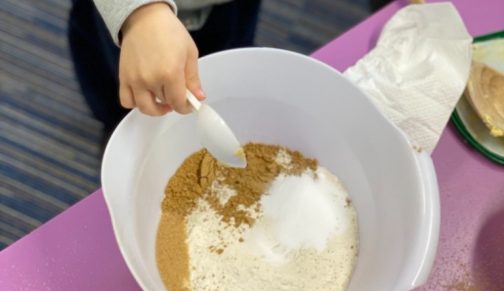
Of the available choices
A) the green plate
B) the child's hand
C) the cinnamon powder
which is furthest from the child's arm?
the green plate

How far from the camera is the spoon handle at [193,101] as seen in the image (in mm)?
490

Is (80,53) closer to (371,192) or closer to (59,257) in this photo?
(59,257)

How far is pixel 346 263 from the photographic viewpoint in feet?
1.95

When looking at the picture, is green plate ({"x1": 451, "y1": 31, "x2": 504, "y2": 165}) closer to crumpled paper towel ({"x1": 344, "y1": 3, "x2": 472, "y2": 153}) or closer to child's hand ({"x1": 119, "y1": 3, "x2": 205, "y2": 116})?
crumpled paper towel ({"x1": 344, "y1": 3, "x2": 472, "y2": 153})

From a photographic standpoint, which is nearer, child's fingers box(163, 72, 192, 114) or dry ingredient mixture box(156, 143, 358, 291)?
child's fingers box(163, 72, 192, 114)

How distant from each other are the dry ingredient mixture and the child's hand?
159 millimetres

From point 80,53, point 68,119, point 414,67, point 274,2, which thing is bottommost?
point 68,119

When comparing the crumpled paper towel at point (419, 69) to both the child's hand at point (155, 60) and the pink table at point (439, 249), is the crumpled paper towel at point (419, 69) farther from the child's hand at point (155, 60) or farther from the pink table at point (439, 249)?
the child's hand at point (155, 60)

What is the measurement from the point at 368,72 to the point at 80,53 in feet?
1.44

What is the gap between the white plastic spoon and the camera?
0.51 meters

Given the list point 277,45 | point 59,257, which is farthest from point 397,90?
point 277,45

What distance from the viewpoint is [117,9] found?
0.47m

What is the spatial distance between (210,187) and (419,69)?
0.90ft

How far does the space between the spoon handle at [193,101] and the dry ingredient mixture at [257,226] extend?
5.7 inches
